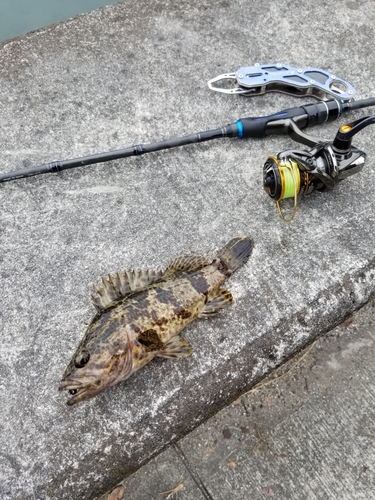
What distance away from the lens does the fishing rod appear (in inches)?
126

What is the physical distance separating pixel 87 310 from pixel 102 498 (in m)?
0.99

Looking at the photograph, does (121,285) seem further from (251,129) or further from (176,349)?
(251,129)

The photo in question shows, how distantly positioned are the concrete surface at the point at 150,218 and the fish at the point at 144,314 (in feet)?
0.48

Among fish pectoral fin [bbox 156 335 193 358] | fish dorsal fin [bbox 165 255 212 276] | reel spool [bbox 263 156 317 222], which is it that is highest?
reel spool [bbox 263 156 317 222]

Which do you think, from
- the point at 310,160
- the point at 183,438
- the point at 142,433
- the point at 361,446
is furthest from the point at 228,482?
the point at 310,160

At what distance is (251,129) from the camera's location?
3.37 metres

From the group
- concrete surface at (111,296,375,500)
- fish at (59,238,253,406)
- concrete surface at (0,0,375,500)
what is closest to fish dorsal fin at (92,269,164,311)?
fish at (59,238,253,406)

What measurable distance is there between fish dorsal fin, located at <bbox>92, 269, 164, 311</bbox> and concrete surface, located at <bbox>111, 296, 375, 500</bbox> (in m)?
0.87

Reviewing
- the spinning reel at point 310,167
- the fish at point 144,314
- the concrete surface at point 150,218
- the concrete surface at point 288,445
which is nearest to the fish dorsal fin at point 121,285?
the fish at point 144,314

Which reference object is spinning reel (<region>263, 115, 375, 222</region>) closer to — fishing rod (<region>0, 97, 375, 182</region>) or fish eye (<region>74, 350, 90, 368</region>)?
fishing rod (<region>0, 97, 375, 182</region>)

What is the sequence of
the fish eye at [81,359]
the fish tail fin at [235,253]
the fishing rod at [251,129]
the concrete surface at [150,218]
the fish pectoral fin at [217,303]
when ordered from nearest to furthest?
the fish eye at [81,359], the concrete surface at [150,218], the fish pectoral fin at [217,303], the fish tail fin at [235,253], the fishing rod at [251,129]

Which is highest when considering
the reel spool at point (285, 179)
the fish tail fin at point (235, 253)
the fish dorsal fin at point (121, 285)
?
the reel spool at point (285, 179)

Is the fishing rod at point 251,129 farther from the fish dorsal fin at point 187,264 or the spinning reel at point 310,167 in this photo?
the fish dorsal fin at point 187,264

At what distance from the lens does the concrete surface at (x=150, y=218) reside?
245 centimetres
